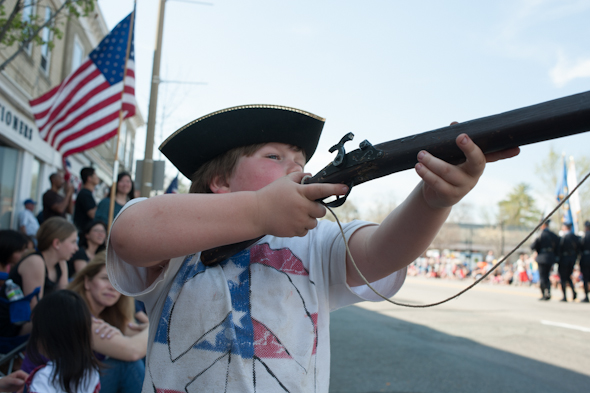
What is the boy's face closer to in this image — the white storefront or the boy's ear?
the boy's ear

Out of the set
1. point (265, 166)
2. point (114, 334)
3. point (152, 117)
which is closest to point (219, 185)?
point (265, 166)

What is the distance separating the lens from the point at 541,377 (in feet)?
18.0

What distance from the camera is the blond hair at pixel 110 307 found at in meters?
3.75

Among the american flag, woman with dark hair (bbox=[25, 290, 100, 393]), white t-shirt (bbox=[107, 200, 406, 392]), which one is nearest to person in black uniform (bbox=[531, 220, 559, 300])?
the american flag

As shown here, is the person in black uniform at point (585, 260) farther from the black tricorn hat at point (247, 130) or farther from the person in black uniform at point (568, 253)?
the black tricorn hat at point (247, 130)

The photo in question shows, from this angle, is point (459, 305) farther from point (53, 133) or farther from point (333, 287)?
point (333, 287)

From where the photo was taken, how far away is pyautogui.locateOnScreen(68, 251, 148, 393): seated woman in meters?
3.38

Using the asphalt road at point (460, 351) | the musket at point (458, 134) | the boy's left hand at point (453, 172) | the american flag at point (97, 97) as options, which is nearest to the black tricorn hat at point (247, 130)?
the musket at point (458, 134)

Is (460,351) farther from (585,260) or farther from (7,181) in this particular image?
(7,181)

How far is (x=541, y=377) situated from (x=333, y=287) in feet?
16.0

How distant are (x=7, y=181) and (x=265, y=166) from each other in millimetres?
12537

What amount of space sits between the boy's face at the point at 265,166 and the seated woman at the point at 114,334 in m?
2.04

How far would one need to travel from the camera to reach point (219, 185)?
2.15 metres

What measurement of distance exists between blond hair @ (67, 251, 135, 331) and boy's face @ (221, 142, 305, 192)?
2265 millimetres
